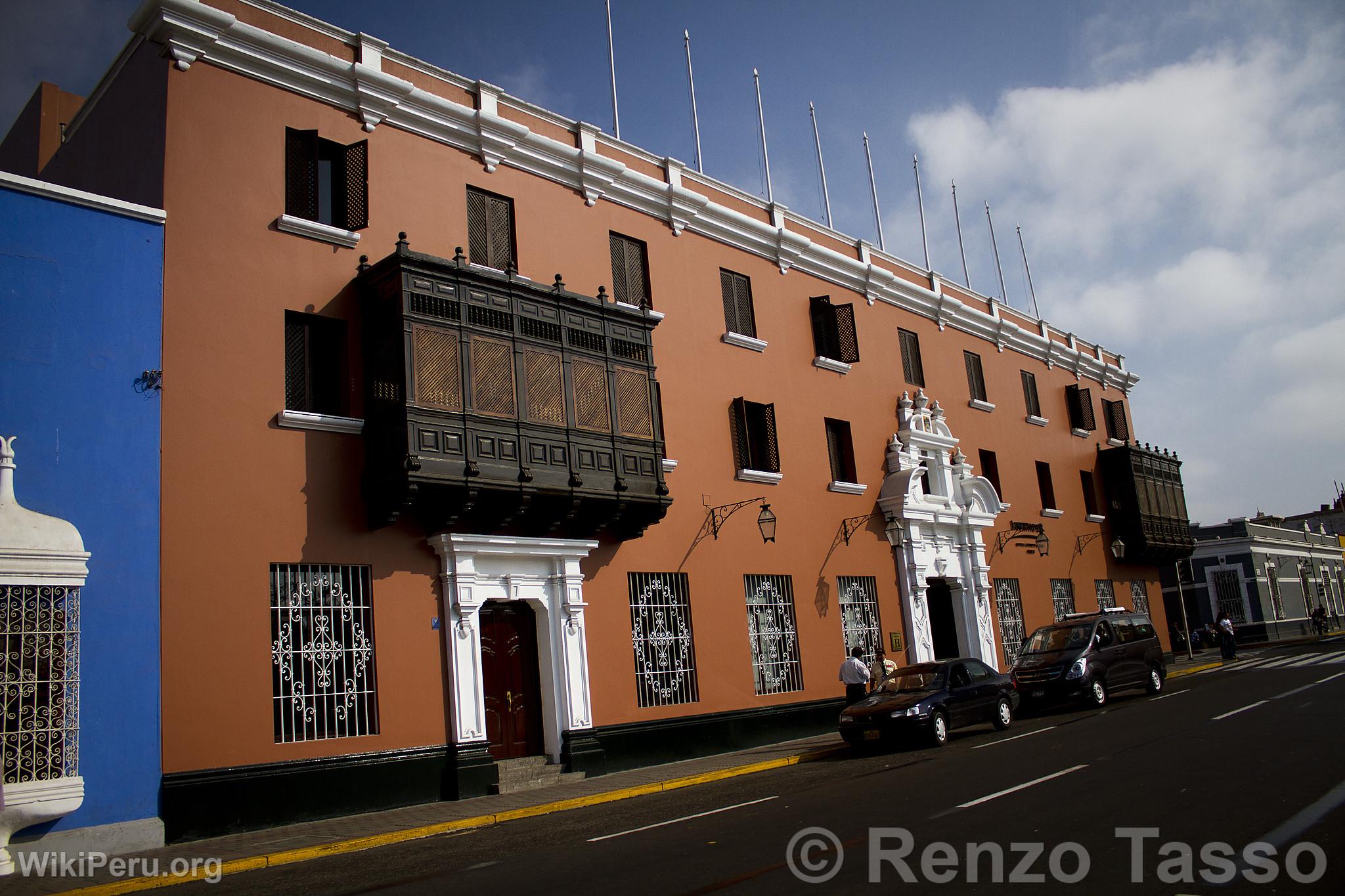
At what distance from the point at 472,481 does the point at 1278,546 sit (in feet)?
171

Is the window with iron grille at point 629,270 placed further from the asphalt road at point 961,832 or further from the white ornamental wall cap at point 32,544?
the white ornamental wall cap at point 32,544

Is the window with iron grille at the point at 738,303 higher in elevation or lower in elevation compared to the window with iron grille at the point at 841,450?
higher

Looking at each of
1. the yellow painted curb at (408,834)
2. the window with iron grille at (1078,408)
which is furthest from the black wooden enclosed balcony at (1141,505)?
the yellow painted curb at (408,834)

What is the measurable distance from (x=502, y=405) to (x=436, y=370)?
47.8 inches

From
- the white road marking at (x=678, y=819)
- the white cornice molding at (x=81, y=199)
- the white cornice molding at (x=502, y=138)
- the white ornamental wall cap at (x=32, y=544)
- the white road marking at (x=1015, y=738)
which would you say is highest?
the white cornice molding at (x=502, y=138)

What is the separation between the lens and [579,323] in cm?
1655

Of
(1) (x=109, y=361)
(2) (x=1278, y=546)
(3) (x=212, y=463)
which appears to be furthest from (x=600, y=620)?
(2) (x=1278, y=546)

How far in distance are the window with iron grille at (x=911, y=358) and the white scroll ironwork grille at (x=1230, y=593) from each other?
3275 centimetres

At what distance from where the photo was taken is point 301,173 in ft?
49.1

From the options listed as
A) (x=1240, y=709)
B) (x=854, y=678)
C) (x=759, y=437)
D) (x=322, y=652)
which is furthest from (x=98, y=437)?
(x=1240, y=709)

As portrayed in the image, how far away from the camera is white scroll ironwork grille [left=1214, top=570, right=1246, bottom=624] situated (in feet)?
165

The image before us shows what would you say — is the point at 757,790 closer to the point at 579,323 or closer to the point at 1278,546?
the point at 579,323

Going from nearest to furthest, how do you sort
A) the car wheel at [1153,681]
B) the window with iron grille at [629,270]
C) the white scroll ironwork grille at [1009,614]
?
the window with iron grille at [629,270] → the car wheel at [1153,681] → the white scroll ironwork grille at [1009,614]

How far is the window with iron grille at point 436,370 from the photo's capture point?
1413cm
